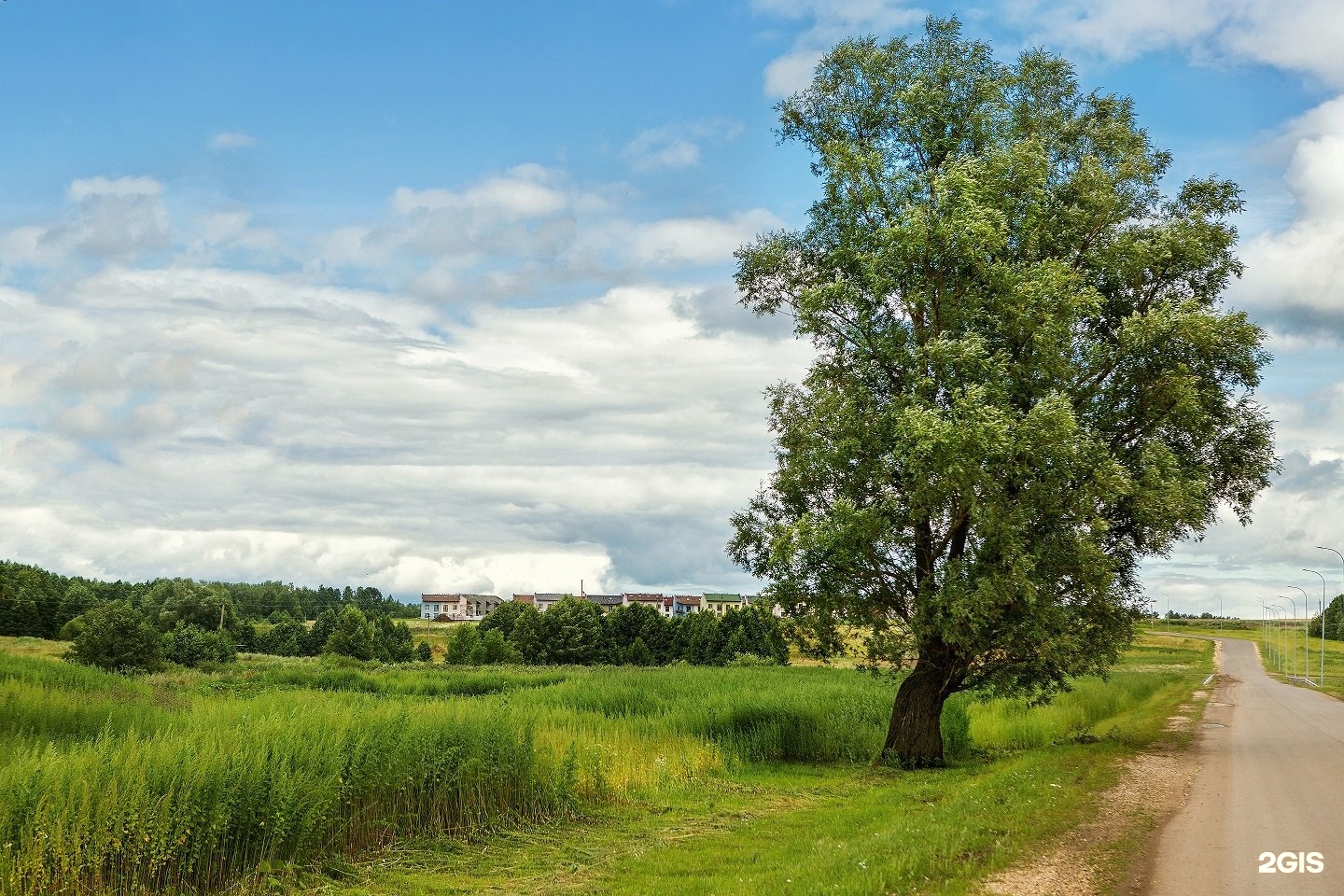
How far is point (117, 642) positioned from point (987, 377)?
55824mm

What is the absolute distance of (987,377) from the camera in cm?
2300

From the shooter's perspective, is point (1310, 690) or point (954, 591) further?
point (1310, 690)

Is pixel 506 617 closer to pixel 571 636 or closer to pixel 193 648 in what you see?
pixel 571 636

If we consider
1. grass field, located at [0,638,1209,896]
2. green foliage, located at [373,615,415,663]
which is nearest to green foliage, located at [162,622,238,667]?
green foliage, located at [373,615,415,663]

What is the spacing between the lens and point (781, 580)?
978 inches

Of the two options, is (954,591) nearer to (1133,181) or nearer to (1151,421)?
(1151,421)

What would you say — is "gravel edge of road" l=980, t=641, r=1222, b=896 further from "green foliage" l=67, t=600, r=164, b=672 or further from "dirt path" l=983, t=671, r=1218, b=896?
"green foliage" l=67, t=600, r=164, b=672

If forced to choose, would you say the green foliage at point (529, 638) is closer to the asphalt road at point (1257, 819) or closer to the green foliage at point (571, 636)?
the green foliage at point (571, 636)

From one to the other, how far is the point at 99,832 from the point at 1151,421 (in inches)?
977

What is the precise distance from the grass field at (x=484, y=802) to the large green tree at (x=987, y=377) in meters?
3.88

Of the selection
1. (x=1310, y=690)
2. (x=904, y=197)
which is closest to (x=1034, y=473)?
(x=904, y=197)

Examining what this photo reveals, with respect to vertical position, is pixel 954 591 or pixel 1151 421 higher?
pixel 1151 421

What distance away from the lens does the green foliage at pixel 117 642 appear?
2260 inches
